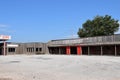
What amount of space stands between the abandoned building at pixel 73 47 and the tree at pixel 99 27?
1582 cm

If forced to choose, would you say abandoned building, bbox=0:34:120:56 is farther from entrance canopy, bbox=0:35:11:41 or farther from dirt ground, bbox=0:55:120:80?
dirt ground, bbox=0:55:120:80

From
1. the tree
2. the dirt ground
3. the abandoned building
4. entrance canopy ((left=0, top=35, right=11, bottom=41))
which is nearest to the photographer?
the dirt ground

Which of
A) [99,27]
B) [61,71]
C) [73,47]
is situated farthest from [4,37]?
[61,71]

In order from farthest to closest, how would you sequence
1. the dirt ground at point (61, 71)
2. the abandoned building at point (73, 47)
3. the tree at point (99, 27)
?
the tree at point (99, 27) < the abandoned building at point (73, 47) < the dirt ground at point (61, 71)

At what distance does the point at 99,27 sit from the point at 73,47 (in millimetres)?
20299

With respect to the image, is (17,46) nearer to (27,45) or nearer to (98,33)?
(27,45)

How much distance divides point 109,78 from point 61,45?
4438 centimetres

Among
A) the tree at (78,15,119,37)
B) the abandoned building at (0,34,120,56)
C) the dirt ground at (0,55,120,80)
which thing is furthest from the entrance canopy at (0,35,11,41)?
the dirt ground at (0,55,120,80)

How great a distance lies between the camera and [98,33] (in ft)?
236

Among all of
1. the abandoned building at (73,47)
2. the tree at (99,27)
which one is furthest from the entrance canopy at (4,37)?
the tree at (99,27)

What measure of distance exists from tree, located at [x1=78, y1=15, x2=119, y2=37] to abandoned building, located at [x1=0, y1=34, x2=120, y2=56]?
1582cm

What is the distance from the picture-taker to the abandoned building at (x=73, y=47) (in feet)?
149

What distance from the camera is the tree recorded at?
72125 mm

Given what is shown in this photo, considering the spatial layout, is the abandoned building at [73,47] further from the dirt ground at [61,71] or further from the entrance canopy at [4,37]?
the dirt ground at [61,71]
